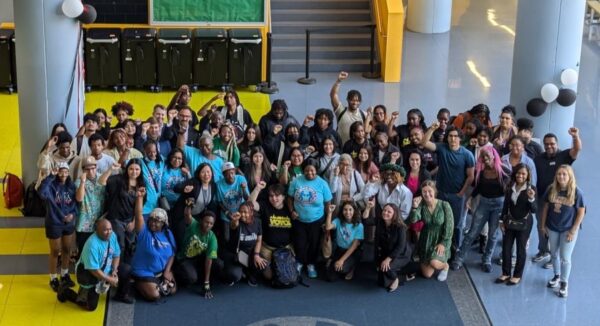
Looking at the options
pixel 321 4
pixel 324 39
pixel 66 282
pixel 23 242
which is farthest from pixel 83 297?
pixel 321 4

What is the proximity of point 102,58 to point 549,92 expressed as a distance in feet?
25.4

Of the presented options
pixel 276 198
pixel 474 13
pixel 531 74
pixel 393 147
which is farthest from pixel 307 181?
pixel 474 13

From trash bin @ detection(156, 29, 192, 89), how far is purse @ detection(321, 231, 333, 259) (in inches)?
278

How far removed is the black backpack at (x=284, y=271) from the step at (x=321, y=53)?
27.6ft

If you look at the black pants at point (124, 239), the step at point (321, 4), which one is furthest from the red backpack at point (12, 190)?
the step at point (321, 4)

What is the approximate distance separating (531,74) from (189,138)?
16.9 ft

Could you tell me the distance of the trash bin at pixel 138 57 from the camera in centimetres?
1878

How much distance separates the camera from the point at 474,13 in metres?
26.2

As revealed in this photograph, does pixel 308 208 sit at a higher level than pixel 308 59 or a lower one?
lower

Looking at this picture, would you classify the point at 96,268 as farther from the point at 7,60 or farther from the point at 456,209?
the point at 7,60

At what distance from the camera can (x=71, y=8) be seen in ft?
44.1

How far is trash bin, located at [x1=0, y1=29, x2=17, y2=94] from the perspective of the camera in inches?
721

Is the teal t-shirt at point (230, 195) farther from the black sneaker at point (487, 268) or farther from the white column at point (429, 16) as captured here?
the white column at point (429, 16)

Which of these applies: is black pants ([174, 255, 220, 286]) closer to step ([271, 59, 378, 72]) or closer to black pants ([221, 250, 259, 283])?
black pants ([221, 250, 259, 283])
